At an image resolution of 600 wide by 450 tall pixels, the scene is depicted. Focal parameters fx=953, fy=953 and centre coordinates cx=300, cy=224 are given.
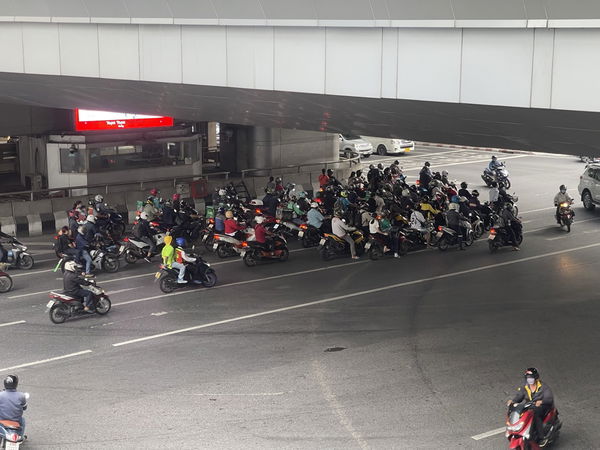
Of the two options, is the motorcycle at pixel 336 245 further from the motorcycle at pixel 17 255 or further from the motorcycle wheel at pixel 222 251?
the motorcycle at pixel 17 255

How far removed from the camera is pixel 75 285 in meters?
18.8

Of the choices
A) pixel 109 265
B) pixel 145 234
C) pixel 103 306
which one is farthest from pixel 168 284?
pixel 145 234

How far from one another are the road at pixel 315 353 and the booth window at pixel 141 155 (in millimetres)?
9279

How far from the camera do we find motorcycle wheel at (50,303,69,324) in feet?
61.4

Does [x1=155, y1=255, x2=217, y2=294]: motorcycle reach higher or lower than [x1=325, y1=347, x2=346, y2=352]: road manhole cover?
higher

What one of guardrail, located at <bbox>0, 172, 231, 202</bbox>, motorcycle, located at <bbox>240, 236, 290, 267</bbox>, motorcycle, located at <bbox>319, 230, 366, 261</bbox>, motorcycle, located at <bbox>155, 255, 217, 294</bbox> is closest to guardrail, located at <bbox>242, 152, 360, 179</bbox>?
guardrail, located at <bbox>0, 172, 231, 202</bbox>

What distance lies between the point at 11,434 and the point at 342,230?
13422mm

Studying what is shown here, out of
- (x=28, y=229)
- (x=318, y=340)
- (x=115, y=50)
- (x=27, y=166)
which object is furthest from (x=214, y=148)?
(x=318, y=340)

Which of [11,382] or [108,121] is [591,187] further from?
[11,382]

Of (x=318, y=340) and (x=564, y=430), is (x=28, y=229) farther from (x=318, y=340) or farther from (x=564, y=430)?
(x=564, y=430)

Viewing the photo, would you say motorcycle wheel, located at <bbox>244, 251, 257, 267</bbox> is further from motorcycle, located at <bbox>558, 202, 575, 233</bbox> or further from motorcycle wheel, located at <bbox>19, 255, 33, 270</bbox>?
motorcycle, located at <bbox>558, 202, 575, 233</bbox>

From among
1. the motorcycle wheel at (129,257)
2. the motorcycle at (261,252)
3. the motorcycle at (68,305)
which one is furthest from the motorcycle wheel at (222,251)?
the motorcycle at (68,305)

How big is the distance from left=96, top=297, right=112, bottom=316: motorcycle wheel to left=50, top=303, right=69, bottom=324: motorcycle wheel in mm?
689

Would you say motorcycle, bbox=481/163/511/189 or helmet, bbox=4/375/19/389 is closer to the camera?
helmet, bbox=4/375/19/389
